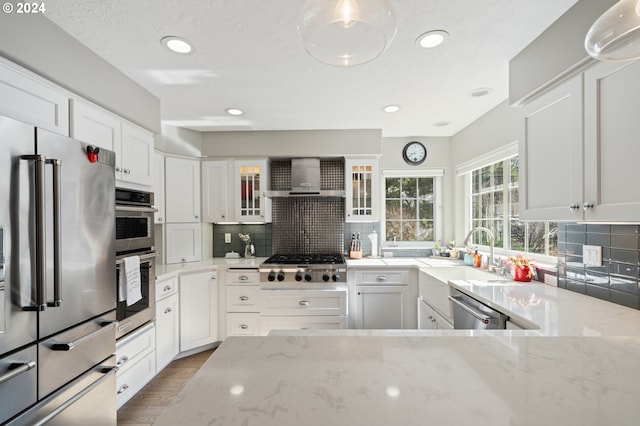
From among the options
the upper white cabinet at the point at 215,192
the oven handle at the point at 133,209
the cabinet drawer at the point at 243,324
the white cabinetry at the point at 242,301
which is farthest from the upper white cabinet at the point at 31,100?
the cabinet drawer at the point at 243,324

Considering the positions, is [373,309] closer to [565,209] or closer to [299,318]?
[299,318]

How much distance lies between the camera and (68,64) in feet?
5.34

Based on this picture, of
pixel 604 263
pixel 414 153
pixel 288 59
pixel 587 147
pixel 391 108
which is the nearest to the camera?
pixel 587 147

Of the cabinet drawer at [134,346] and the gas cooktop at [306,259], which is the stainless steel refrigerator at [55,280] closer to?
the cabinet drawer at [134,346]

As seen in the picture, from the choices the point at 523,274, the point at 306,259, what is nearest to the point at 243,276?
the point at 306,259

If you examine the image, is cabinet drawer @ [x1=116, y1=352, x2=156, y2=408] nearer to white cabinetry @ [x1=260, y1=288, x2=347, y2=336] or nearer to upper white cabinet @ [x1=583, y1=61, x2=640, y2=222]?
white cabinetry @ [x1=260, y1=288, x2=347, y2=336]

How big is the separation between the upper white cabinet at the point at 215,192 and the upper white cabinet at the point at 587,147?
2.90 m

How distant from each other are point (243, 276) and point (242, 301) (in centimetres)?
26

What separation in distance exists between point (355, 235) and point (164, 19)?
2.83 metres

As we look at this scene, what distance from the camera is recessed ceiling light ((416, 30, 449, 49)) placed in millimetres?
1613

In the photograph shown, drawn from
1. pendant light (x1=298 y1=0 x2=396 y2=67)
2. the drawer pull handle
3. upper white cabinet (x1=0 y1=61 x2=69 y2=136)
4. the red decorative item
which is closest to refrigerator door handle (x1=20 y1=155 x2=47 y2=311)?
upper white cabinet (x1=0 y1=61 x2=69 y2=136)

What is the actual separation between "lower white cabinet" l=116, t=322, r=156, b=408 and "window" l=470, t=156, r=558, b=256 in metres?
3.13

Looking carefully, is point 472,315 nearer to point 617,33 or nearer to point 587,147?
point 587,147

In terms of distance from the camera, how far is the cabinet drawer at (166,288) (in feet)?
8.13
